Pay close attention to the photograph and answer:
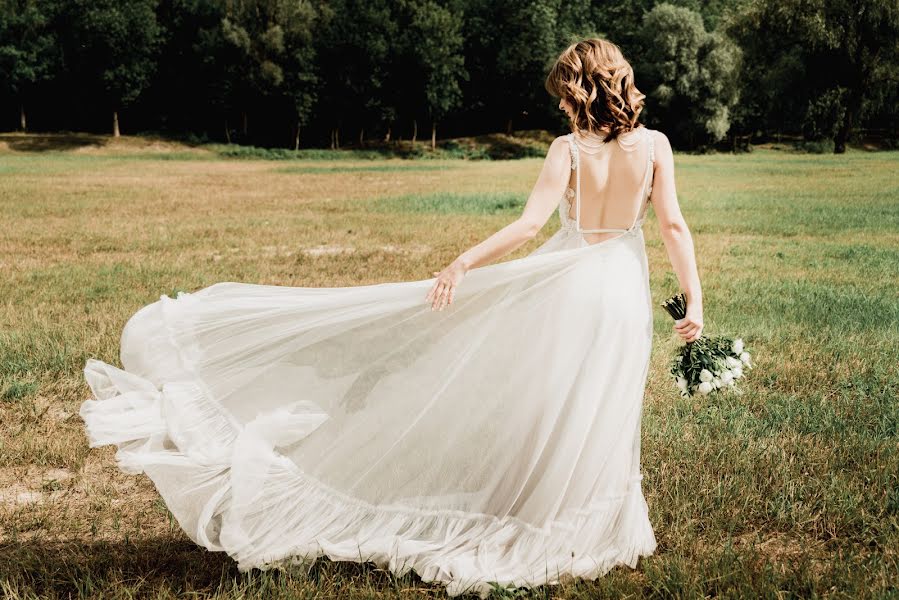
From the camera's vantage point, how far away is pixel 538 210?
11.2 feet

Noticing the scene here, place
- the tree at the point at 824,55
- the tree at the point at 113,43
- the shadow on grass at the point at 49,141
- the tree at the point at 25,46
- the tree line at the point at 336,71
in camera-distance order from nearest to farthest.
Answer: the tree at the point at 824,55, the shadow on grass at the point at 49,141, the tree line at the point at 336,71, the tree at the point at 113,43, the tree at the point at 25,46

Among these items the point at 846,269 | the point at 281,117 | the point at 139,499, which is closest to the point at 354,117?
the point at 281,117

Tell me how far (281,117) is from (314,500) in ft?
208

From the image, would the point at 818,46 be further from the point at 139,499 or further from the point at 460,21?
the point at 139,499

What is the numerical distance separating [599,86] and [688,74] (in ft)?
186

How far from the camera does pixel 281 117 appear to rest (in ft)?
208

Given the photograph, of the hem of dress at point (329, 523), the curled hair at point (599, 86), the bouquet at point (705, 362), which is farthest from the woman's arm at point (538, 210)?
the hem of dress at point (329, 523)

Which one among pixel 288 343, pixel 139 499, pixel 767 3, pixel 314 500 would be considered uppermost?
pixel 767 3

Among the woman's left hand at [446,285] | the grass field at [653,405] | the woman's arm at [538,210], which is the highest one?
the woman's arm at [538,210]

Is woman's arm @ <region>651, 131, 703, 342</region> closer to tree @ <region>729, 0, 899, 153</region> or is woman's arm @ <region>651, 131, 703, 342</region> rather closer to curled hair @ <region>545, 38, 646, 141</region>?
curled hair @ <region>545, 38, 646, 141</region>

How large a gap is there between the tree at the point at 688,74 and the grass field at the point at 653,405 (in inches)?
1608

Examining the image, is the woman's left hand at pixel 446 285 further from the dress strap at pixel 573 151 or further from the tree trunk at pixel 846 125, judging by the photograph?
the tree trunk at pixel 846 125

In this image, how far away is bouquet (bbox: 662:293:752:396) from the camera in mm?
3568

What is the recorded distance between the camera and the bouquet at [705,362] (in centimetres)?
357
